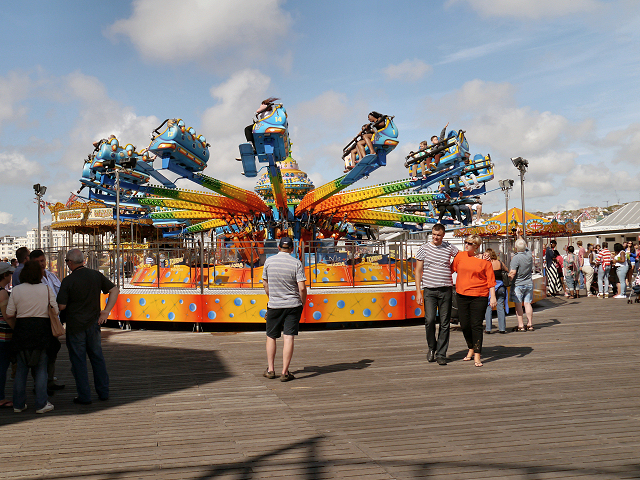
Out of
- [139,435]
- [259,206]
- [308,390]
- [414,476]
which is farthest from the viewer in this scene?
[259,206]

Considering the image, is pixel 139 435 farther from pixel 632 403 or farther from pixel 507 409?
pixel 632 403

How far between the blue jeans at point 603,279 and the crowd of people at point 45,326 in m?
14.4

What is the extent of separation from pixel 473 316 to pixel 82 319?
180 inches

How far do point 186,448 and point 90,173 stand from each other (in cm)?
1335

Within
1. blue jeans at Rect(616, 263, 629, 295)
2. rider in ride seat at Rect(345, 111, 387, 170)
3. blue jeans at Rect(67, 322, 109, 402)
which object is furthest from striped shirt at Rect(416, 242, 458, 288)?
blue jeans at Rect(616, 263, 629, 295)

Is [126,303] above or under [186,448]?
above

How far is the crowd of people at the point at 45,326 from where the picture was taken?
491 cm

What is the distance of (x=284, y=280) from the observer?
236 inches

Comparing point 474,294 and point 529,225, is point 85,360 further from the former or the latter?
point 529,225

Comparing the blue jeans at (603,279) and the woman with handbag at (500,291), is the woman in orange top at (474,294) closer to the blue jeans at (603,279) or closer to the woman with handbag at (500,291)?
the woman with handbag at (500,291)

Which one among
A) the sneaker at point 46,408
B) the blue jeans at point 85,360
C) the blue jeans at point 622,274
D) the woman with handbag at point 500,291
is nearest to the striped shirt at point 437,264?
the woman with handbag at point 500,291

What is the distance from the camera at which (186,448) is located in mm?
3904

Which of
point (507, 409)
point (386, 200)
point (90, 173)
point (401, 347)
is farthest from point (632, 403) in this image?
point (90, 173)

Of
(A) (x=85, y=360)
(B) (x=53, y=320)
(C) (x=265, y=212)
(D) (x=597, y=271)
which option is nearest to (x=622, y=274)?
(D) (x=597, y=271)
